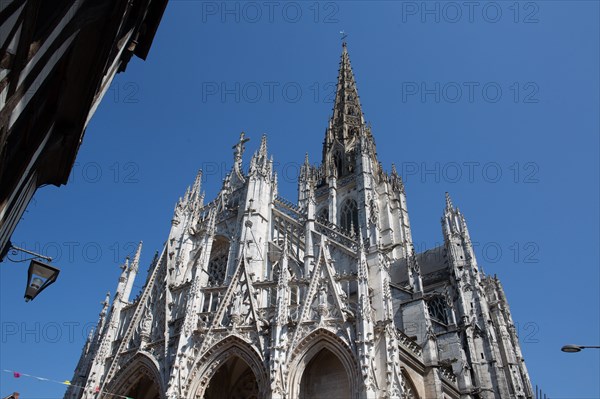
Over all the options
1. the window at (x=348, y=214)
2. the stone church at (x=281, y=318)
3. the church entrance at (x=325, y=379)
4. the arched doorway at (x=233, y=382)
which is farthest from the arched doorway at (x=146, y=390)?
the window at (x=348, y=214)

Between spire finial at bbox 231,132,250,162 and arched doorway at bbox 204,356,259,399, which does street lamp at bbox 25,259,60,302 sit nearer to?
arched doorway at bbox 204,356,259,399

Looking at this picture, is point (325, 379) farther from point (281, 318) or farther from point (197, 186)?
point (197, 186)

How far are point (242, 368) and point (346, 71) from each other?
4027 cm

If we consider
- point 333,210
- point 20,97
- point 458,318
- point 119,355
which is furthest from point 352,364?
point 333,210

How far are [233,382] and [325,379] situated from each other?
13.2ft

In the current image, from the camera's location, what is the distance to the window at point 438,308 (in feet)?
81.2

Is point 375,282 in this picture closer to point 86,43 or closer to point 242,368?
point 242,368

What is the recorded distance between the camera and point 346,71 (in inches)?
1969

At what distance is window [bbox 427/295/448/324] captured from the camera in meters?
24.8

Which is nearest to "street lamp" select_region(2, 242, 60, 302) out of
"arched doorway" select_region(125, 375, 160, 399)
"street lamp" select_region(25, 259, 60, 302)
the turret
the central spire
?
"street lamp" select_region(25, 259, 60, 302)

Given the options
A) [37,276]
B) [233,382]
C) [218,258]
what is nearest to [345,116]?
[218,258]

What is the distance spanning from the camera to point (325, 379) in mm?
13781

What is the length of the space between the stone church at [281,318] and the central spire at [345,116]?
16.4 metres

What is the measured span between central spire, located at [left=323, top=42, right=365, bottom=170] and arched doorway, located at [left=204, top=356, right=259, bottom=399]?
A: 1008 inches
